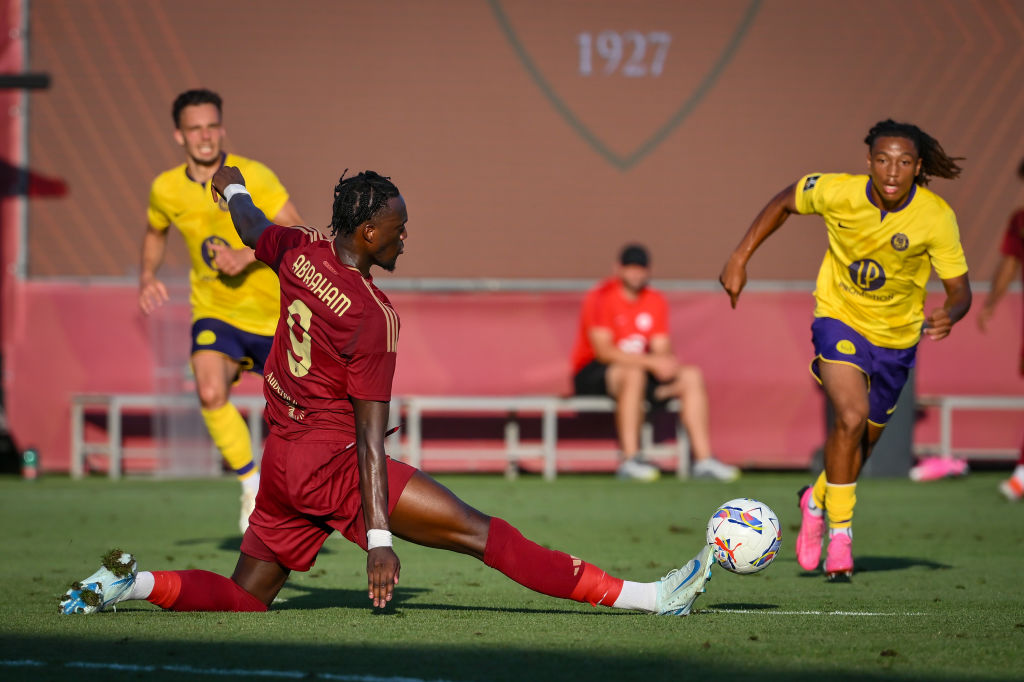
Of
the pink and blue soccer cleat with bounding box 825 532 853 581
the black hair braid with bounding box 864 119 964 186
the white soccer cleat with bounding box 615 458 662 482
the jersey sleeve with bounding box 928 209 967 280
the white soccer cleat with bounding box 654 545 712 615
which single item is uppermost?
the black hair braid with bounding box 864 119 964 186

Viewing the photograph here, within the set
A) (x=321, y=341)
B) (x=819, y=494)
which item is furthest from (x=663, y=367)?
(x=321, y=341)

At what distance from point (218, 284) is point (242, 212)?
2.44m

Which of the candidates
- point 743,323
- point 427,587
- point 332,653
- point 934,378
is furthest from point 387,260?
point 934,378

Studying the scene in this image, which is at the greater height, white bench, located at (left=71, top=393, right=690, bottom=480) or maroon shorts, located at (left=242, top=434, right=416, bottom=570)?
maroon shorts, located at (left=242, top=434, right=416, bottom=570)

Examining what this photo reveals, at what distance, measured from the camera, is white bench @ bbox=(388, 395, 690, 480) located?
1373 cm

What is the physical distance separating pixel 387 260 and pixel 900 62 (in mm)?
11134

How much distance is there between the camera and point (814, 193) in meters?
7.24

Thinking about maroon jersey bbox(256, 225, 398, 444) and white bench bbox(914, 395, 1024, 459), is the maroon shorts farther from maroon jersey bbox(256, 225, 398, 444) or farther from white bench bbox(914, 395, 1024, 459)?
white bench bbox(914, 395, 1024, 459)

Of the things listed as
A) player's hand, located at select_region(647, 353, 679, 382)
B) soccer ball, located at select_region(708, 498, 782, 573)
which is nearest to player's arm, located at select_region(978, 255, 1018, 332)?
player's hand, located at select_region(647, 353, 679, 382)

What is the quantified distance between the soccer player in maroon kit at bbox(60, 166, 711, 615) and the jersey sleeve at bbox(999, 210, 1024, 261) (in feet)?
24.4

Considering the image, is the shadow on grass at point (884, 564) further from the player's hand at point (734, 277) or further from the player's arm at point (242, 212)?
the player's arm at point (242, 212)

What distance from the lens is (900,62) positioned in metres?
15.1

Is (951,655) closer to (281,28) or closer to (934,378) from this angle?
(934,378)

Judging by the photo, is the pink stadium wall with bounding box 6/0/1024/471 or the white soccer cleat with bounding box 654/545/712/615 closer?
the white soccer cleat with bounding box 654/545/712/615
